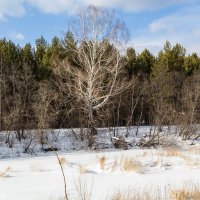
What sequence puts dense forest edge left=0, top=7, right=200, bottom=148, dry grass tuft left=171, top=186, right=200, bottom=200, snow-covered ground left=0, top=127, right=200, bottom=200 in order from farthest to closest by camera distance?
dense forest edge left=0, top=7, right=200, bottom=148 < snow-covered ground left=0, top=127, right=200, bottom=200 < dry grass tuft left=171, top=186, right=200, bottom=200

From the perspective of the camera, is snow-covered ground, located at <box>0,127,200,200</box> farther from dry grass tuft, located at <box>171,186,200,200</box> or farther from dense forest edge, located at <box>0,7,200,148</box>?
dense forest edge, located at <box>0,7,200,148</box>

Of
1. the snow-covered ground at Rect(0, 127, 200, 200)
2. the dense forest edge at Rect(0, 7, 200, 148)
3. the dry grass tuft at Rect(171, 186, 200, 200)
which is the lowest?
the snow-covered ground at Rect(0, 127, 200, 200)

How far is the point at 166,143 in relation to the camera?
91.7 ft

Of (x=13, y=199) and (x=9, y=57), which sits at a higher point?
(x=9, y=57)

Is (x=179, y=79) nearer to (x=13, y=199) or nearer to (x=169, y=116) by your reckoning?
(x=169, y=116)

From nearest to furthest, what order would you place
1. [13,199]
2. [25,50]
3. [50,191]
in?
1. [13,199]
2. [50,191]
3. [25,50]

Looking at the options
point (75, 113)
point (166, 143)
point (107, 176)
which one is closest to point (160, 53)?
point (75, 113)

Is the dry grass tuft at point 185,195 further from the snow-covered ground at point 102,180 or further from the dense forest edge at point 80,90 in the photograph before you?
the dense forest edge at point 80,90

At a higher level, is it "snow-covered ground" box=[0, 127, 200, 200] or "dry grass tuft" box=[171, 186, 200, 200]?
"dry grass tuft" box=[171, 186, 200, 200]

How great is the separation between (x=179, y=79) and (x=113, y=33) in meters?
16.6

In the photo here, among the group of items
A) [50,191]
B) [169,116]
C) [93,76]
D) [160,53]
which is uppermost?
[160,53]

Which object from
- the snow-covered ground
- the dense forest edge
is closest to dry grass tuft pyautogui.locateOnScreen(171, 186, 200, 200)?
the snow-covered ground

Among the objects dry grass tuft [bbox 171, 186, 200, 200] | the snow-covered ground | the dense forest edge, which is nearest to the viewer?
dry grass tuft [bbox 171, 186, 200, 200]

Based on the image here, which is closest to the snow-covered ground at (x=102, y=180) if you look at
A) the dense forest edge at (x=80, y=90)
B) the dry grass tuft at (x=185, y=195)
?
the dry grass tuft at (x=185, y=195)
